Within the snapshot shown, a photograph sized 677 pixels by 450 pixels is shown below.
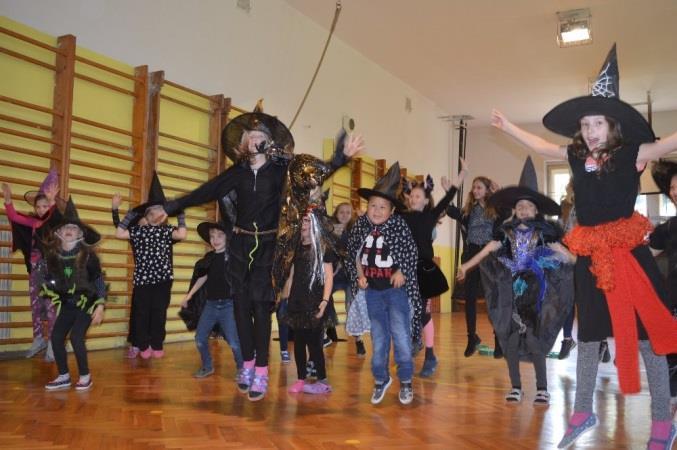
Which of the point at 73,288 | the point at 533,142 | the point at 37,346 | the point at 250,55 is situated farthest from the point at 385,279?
the point at 250,55

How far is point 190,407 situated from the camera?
3.37 metres

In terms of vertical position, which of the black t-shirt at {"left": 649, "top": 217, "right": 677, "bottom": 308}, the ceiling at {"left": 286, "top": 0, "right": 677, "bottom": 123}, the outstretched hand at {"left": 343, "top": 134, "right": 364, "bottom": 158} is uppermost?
the ceiling at {"left": 286, "top": 0, "right": 677, "bottom": 123}

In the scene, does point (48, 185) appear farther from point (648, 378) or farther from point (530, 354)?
point (648, 378)

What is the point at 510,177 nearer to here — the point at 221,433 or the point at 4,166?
the point at 4,166

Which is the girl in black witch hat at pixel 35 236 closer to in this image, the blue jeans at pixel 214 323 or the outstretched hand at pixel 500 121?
the blue jeans at pixel 214 323

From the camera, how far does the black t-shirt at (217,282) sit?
452cm

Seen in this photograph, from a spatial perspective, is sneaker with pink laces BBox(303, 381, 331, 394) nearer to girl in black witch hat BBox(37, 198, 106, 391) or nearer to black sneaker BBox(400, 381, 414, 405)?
black sneaker BBox(400, 381, 414, 405)

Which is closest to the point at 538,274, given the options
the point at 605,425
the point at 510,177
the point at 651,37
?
the point at 605,425

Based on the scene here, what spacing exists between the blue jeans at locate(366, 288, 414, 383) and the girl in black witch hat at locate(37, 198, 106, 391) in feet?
5.69

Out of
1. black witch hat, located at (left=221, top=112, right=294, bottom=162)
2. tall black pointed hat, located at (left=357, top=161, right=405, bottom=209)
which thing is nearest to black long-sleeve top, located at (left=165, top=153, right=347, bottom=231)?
black witch hat, located at (left=221, top=112, right=294, bottom=162)

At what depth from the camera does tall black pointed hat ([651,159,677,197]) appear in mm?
3600

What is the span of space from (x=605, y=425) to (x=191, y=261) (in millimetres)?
5066

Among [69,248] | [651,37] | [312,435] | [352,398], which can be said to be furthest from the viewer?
[651,37]

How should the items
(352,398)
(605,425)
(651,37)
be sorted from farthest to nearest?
(651,37) → (352,398) → (605,425)
